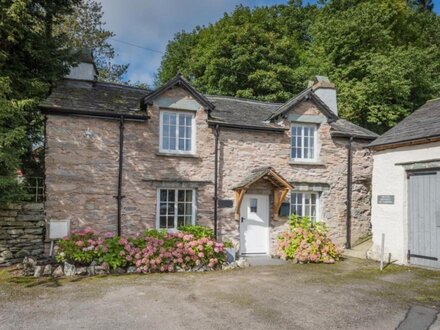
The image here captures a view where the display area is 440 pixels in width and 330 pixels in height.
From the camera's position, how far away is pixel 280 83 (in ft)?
89.3

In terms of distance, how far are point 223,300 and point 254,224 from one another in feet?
20.9

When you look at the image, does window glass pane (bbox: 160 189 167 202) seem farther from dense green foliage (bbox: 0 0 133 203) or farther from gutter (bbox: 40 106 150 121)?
dense green foliage (bbox: 0 0 133 203)

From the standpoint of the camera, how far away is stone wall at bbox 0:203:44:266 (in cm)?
1059

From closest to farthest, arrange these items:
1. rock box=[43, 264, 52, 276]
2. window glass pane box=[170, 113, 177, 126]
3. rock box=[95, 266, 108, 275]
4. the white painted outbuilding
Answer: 1. rock box=[43, 264, 52, 276]
2. rock box=[95, 266, 108, 275]
3. the white painted outbuilding
4. window glass pane box=[170, 113, 177, 126]

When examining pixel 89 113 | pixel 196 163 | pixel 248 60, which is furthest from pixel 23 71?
pixel 248 60

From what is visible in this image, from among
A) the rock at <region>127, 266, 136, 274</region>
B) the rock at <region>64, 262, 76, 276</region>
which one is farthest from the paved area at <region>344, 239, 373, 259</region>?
the rock at <region>64, 262, 76, 276</region>

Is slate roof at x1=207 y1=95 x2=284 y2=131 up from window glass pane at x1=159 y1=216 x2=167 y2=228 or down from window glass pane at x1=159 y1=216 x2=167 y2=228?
up

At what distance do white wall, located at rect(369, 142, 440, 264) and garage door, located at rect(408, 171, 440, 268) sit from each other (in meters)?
0.21

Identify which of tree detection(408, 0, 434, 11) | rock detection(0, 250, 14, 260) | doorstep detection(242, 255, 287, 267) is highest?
tree detection(408, 0, 434, 11)

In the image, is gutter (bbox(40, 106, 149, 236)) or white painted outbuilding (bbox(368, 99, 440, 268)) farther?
gutter (bbox(40, 106, 149, 236))

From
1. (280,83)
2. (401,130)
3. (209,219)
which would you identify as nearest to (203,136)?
(209,219)

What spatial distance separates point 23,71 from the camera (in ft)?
42.9

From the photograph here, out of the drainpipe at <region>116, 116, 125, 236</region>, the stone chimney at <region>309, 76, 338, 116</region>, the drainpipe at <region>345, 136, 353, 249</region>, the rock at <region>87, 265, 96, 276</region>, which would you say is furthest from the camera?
the stone chimney at <region>309, 76, 338, 116</region>

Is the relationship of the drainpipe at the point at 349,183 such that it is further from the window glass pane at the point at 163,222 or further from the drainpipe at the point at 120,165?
the drainpipe at the point at 120,165
